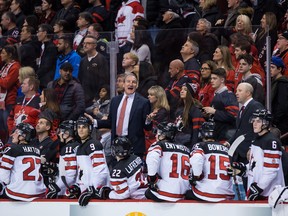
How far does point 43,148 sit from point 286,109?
2519 millimetres

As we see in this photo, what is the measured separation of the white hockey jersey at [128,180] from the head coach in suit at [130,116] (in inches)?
28.0

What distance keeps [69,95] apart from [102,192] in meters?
1.79

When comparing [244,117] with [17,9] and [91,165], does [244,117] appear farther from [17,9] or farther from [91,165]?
[17,9]

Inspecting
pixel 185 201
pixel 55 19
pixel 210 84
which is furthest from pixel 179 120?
pixel 55 19

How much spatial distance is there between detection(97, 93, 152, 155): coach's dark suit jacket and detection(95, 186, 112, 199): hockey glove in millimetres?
787

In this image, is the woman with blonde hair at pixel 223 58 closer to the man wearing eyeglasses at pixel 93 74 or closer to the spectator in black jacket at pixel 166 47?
the spectator in black jacket at pixel 166 47

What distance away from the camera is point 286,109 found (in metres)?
12.2

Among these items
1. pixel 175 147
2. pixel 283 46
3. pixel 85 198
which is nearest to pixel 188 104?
pixel 175 147

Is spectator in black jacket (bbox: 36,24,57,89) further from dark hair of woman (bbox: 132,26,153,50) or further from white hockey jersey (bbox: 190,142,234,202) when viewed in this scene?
white hockey jersey (bbox: 190,142,234,202)

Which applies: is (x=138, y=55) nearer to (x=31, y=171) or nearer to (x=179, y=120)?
(x=179, y=120)

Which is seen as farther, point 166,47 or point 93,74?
point 93,74

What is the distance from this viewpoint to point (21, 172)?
11.7 m

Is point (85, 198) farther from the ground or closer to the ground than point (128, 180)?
closer to the ground

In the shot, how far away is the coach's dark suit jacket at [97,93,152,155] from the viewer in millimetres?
12164
